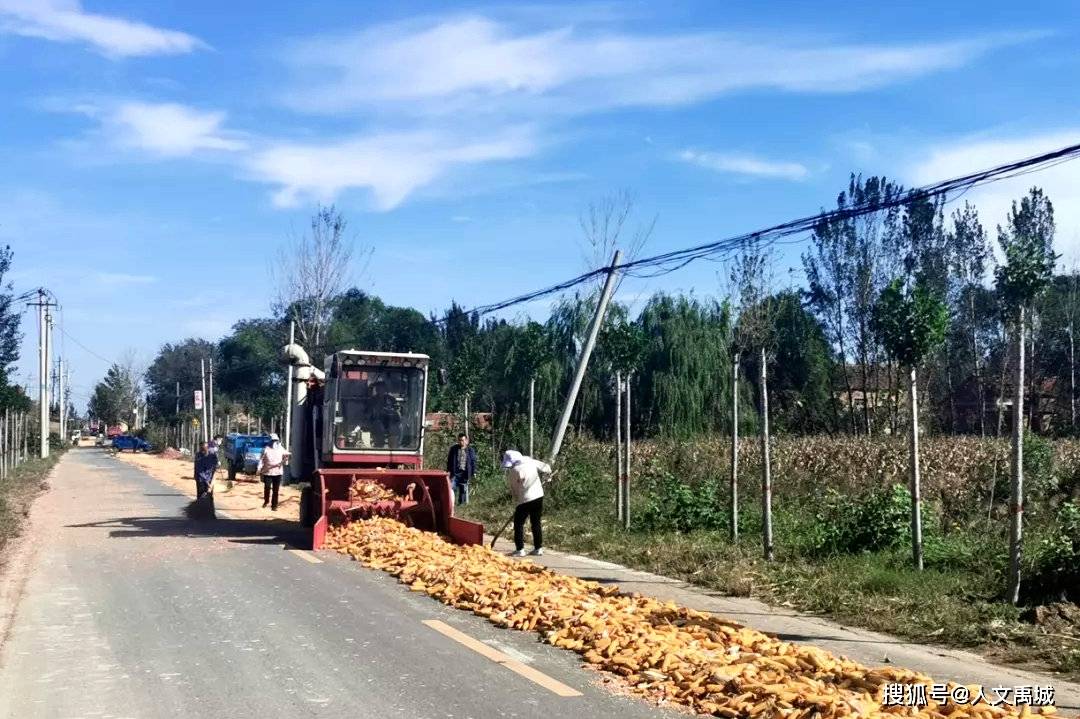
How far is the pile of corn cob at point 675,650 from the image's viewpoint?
20.8 feet

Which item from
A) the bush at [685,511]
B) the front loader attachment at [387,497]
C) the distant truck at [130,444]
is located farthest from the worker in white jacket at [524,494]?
the distant truck at [130,444]

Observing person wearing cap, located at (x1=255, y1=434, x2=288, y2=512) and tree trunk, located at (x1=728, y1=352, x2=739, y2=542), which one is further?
person wearing cap, located at (x1=255, y1=434, x2=288, y2=512)

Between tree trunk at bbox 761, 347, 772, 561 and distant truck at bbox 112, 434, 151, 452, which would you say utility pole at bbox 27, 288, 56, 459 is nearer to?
distant truck at bbox 112, 434, 151, 452

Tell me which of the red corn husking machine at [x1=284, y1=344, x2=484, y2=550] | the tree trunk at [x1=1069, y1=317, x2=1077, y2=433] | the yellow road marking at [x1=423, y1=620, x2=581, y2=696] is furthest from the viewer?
A: the tree trunk at [x1=1069, y1=317, x2=1077, y2=433]

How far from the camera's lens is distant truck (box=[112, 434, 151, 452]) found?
7481cm

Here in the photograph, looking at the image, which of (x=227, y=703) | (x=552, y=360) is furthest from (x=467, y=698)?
(x=552, y=360)

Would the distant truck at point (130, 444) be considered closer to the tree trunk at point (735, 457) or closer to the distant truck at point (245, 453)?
the distant truck at point (245, 453)

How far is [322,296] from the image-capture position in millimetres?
35812

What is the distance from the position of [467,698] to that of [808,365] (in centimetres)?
3816

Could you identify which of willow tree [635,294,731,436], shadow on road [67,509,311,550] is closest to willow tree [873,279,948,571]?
shadow on road [67,509,311,550]

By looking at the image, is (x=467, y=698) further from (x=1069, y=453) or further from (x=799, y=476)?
(x=1069, y=453)

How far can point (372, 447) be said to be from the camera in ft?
56.0

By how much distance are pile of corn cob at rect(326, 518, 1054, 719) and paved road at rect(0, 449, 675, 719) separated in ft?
0.88

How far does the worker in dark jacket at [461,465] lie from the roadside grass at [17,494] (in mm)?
8048
